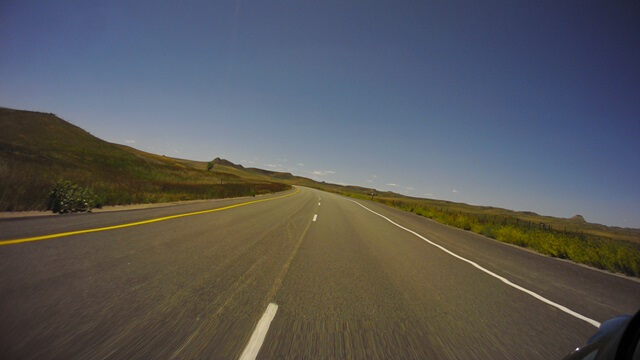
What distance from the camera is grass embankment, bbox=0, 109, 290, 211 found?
1089 centimetres

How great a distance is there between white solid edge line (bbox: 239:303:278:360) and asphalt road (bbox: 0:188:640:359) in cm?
5

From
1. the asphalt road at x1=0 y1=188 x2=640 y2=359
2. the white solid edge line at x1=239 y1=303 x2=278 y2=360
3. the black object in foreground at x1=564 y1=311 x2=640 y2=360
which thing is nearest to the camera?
the black object in foreground at x1=564 y1=311 x2=640 y2=360

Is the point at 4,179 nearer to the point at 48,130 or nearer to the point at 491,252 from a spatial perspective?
the point at 491,252

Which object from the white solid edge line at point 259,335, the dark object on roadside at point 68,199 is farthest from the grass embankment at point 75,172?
the white solid edge line at point 259,335

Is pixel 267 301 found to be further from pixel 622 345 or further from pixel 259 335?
pixel 622 345

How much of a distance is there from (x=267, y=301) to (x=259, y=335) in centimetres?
96

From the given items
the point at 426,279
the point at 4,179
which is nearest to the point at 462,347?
the point at 426,279

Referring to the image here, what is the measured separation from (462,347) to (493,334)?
0.68 m

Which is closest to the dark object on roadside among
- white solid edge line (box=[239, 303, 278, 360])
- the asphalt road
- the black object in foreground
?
the asphalt road

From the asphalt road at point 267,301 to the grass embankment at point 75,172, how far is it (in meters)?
5.07

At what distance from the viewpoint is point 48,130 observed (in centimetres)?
5806

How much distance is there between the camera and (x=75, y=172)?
71.9ft

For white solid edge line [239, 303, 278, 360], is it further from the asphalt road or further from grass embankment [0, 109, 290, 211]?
grass embankment [0, 109, 290, 211]

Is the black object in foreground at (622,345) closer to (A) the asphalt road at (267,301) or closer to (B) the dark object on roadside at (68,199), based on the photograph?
(A) the asphalt road at (267,301)
